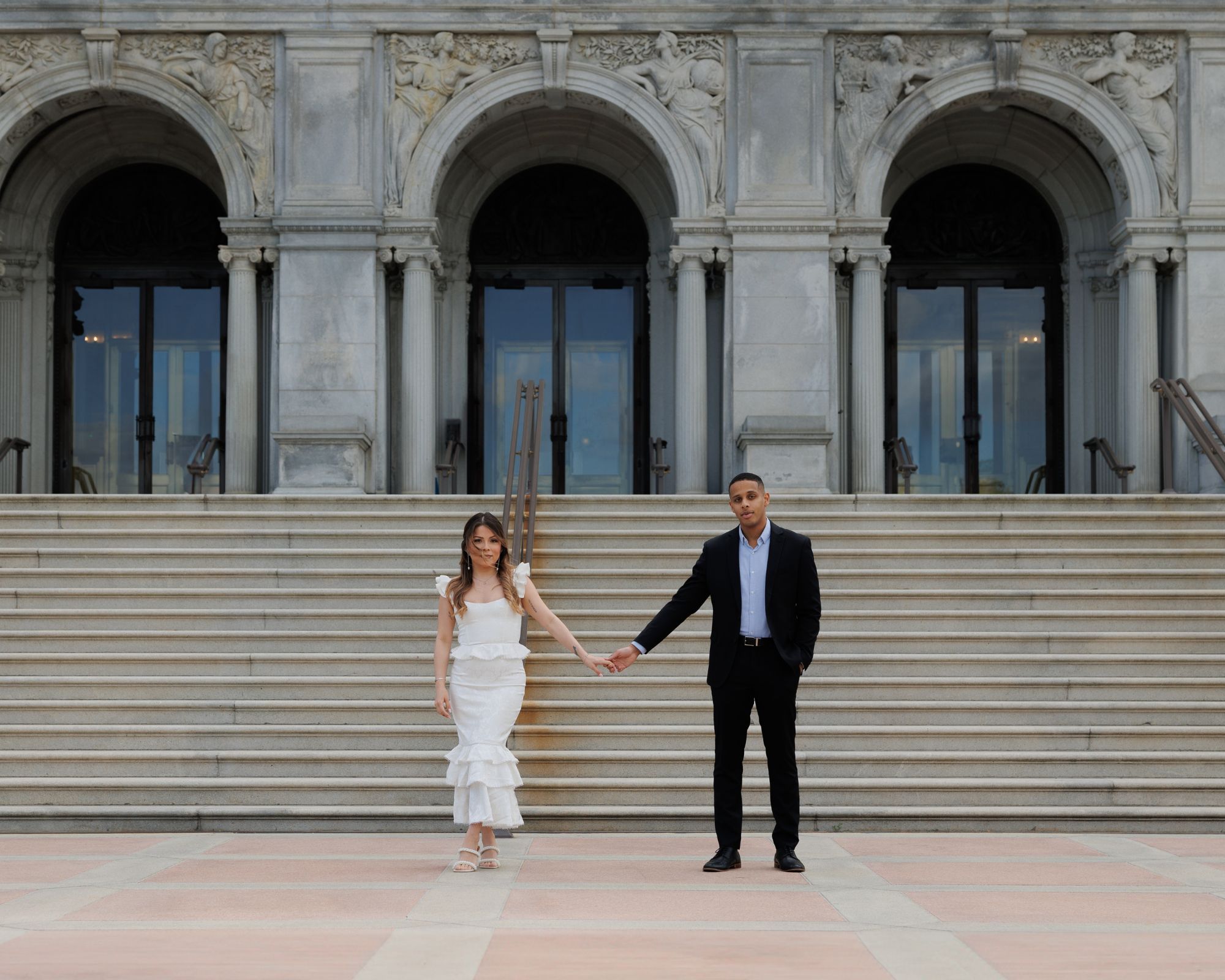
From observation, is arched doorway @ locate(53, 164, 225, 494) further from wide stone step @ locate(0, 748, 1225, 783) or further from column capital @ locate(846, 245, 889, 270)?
wide stone step @ locate(0, 748, 1225, 783)

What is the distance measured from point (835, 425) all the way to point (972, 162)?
14.7 feet

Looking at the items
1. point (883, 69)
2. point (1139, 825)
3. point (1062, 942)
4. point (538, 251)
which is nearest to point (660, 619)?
point (1062, 942)

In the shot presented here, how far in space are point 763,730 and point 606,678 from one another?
3317mm

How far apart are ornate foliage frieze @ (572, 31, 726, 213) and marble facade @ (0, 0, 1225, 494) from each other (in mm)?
27

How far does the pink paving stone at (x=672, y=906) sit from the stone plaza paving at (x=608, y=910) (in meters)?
0.02

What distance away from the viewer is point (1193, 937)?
6.11 metres

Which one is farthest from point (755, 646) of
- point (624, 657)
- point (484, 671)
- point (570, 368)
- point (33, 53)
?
point (33, 53)

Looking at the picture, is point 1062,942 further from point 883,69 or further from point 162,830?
point 883,69

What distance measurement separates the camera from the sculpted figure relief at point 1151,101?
18.8 m

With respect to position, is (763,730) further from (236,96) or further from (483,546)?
(236,96)

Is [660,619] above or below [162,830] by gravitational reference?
above

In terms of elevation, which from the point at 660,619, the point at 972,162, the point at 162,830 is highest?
the point at 972,162

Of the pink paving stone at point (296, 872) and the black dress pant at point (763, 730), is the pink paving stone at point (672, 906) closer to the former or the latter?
the black dress pant at point (763, 730)

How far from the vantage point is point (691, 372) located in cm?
1891
